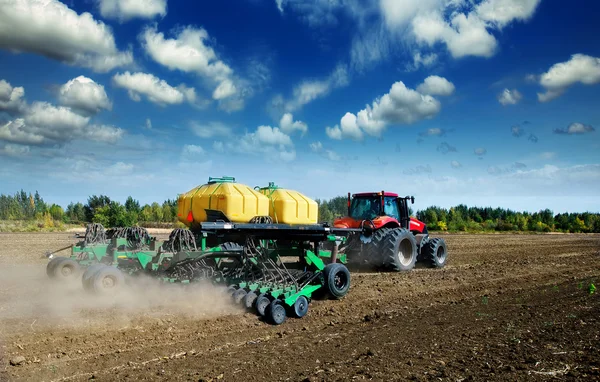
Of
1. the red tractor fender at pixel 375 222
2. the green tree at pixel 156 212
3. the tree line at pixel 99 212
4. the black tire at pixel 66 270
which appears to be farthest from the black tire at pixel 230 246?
the green tree at pixel 156 212

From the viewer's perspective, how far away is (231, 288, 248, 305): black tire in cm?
841

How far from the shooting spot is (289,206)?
12289mm

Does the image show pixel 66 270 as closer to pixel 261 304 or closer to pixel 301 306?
pixel 261 304

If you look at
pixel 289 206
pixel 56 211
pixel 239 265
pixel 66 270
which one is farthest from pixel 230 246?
pixel 56 211

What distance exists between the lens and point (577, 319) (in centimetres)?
786

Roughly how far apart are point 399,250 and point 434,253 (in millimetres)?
1519

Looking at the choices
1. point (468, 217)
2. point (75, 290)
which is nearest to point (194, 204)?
point (75, 290)

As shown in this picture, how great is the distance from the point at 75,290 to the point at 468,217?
56199 millimetres

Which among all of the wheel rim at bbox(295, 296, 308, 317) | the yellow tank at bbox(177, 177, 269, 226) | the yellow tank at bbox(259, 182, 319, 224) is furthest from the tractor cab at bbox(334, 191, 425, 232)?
the wheel rim at bbox(295, 296, 308, 317)

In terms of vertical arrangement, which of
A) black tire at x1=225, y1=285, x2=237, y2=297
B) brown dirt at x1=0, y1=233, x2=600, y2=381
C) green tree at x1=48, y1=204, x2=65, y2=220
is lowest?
brown dirt at x1=0, y1=233, x2=600, y2=381

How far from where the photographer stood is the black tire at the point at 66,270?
11.5 m

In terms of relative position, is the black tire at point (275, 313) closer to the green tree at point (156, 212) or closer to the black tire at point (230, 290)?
the black tire at point (230, 290)

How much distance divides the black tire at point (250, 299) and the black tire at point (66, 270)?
5.54m

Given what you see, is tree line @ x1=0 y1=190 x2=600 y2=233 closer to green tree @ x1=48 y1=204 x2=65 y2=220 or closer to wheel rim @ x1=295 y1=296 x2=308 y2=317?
green tree @ x1=48 y1=204 x2=65 y2=220
